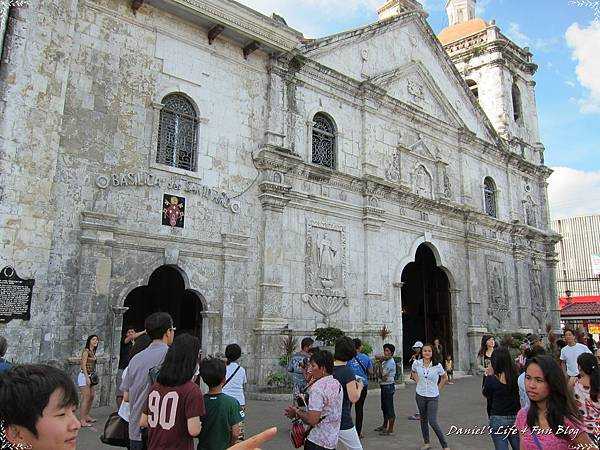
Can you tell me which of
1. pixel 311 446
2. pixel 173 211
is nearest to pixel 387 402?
pixel 311 446

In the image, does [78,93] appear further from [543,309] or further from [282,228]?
[543,309]

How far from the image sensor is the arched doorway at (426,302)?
18422 millimetres

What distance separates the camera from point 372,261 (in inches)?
591

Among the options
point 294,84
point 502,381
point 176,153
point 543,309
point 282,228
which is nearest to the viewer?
point 502,381

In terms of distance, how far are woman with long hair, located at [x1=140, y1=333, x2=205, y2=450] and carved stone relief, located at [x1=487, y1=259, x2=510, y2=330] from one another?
17786 mm

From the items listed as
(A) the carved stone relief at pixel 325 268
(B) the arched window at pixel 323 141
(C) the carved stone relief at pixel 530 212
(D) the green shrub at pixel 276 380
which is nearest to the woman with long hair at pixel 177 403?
(D) the green shrub at pixel 276 380

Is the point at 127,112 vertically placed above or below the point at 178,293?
above

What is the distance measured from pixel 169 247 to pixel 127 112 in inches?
131

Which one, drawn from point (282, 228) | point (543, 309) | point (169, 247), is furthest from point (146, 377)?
point (543, 309)

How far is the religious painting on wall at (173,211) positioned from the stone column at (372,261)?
6.30 m

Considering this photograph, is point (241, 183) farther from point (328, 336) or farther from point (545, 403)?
point (545, 403)

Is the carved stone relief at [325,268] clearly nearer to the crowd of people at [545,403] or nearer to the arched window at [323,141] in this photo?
the arched window at [323,141]

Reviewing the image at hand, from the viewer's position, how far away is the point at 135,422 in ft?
13.3

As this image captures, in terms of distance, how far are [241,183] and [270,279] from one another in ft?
8.89
